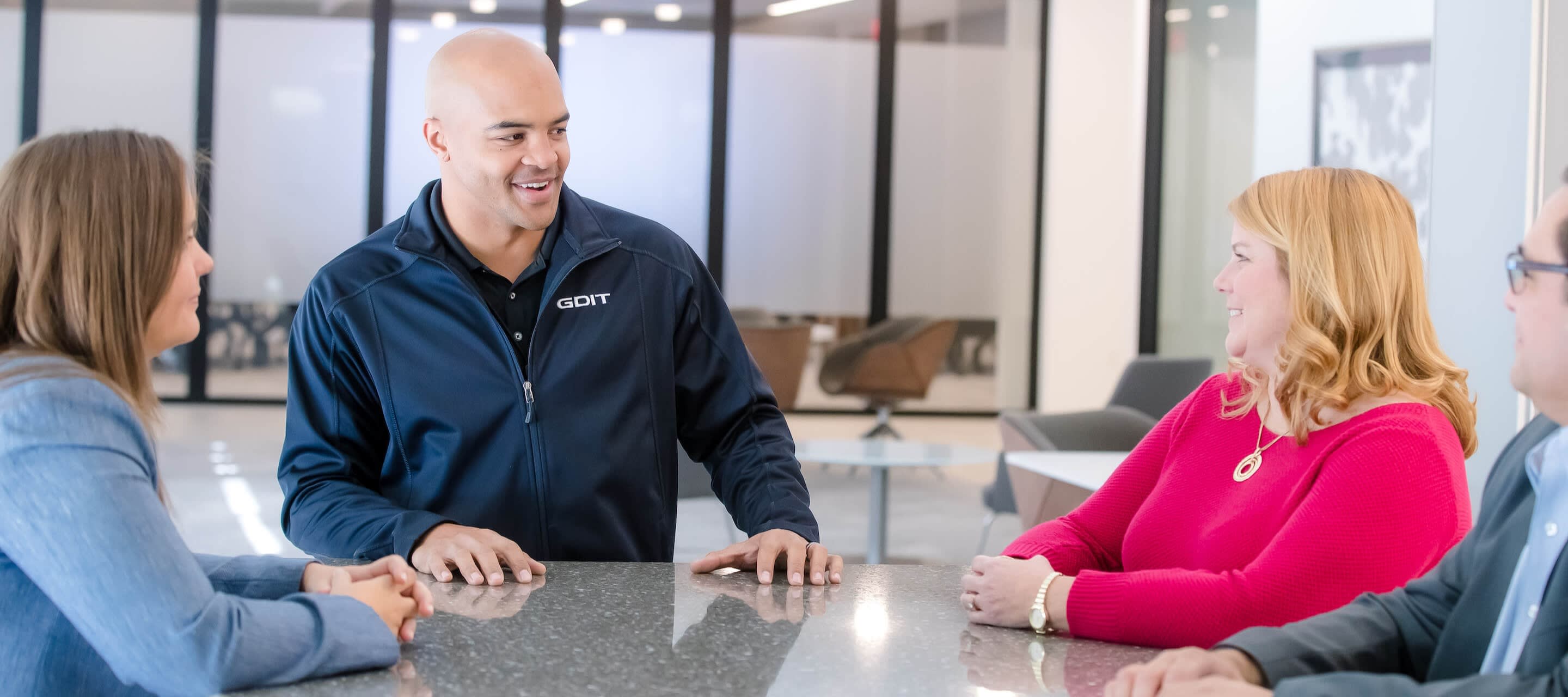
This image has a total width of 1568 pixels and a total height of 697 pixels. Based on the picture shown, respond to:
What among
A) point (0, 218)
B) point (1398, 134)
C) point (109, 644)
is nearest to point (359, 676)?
point (109, 644)

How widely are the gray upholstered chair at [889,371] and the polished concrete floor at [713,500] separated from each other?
455 mm

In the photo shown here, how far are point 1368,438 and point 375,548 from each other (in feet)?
4.26

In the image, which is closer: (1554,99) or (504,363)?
(504,363)

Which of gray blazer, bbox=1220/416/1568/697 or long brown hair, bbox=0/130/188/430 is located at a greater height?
long brown hair, bbox=0/130/188/430

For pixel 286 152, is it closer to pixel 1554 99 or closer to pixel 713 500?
pixel 713 500

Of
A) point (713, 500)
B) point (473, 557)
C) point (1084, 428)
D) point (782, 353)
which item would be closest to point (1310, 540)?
point (473, 557)

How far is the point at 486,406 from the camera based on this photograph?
2006mm

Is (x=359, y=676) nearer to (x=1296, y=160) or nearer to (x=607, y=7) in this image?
(x=1296, y=160)

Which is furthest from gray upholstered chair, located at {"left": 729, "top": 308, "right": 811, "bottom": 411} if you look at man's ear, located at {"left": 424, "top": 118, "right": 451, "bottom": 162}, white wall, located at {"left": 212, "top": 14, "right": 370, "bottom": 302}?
man's ear, located at {"left": 424, "top": 118, "right": 451, "bottom": 162}

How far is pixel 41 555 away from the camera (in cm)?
115

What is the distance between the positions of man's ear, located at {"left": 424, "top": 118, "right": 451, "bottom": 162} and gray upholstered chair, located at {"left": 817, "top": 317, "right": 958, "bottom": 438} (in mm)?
6801

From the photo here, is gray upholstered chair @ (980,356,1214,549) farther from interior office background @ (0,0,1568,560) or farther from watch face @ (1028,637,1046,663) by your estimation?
interior office background @ (0,0,1568,560)

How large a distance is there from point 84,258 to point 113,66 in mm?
9669

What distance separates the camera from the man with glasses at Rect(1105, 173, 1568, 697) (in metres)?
1.09
